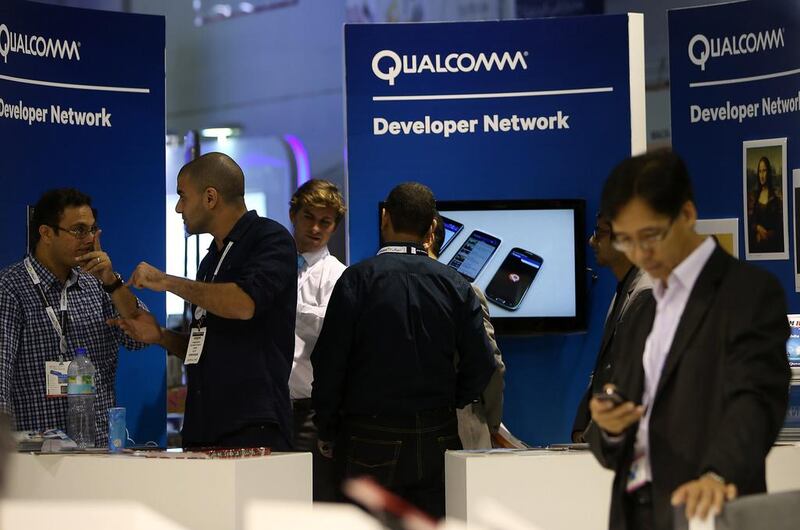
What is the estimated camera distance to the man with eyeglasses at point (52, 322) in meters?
4.58

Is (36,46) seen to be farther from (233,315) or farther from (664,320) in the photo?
(664,320)

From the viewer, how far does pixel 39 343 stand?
462cm

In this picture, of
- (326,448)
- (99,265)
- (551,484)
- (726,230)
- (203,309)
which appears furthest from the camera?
(726,230)

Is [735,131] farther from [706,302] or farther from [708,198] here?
[706,302]

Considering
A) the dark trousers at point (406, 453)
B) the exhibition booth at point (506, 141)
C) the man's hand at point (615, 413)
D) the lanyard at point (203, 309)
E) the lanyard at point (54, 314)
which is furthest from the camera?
the exhibition booth at point (506, 141)

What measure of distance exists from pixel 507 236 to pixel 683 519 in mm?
3534

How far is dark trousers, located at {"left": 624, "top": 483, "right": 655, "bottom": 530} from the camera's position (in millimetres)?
2438

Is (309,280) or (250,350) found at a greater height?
(309,280)

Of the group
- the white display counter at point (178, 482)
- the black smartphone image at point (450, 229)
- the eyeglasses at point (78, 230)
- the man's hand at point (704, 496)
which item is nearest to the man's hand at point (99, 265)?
the eyeglasses at point (78, 230)

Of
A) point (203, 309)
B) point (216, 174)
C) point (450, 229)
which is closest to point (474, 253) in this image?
point (450, 229)

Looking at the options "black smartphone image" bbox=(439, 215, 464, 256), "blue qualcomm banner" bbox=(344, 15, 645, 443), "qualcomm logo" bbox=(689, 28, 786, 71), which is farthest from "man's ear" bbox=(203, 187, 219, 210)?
"qualcomm logo" bbox=(689, 28, 786, 71)

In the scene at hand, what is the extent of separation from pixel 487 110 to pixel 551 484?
8.19 ft

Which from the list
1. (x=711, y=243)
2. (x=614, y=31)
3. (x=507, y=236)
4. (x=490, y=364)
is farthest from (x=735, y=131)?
(x=711, y=243)

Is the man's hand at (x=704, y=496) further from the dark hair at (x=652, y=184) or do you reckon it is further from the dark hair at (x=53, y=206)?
the dark hair at (x=53, y=206)
